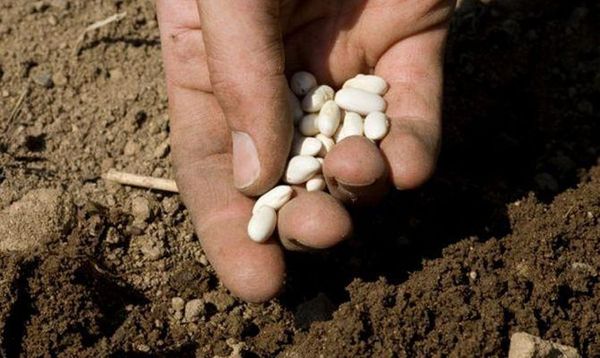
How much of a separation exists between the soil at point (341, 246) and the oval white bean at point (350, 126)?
305mm

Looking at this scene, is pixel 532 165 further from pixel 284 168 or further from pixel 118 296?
pixel 118 296

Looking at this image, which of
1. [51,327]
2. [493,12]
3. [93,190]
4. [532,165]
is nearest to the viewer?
[51,327]

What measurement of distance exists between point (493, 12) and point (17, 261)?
2.10 meters

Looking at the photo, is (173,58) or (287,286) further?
(173,58)

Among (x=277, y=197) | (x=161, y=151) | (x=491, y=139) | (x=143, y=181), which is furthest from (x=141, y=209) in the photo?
(x=491, y=139)

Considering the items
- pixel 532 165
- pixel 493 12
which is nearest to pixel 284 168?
pixel 532 165

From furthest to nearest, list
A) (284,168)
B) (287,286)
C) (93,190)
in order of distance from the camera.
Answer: (93,190) → (287,286) → (284,168)

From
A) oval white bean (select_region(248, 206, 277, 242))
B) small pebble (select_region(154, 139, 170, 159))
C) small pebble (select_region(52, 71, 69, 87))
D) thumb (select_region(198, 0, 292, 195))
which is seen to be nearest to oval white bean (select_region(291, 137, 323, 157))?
thumb (select_region(198, 0, 292, 195))

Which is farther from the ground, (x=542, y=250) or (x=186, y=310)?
(x=542, y=250)

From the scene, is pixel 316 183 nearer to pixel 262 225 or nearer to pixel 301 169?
pixel 301 169

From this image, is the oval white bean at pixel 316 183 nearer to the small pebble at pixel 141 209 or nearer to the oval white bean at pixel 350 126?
the oval white bean at pixel 350 126

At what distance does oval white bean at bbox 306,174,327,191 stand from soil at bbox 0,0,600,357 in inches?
11.7

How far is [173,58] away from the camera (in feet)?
9.14

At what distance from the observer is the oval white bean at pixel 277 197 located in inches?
93.3
